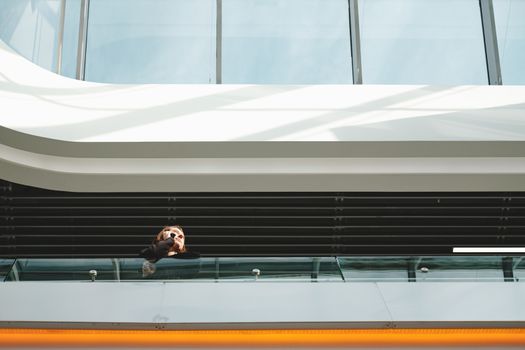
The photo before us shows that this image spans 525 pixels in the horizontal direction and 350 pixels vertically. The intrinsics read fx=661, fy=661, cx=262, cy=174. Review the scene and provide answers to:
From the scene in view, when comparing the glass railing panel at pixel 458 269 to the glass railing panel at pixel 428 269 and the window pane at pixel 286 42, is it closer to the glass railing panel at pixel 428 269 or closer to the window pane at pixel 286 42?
the glass railing panel at pixel 428 269

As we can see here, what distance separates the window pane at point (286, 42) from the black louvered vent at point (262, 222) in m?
1.66

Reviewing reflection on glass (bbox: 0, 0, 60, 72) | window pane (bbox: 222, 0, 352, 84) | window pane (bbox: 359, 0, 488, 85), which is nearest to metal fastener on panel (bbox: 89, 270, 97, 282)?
window pane (bbox: 222, 0, 352, 84)

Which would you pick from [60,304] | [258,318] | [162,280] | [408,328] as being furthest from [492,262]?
[60,304]

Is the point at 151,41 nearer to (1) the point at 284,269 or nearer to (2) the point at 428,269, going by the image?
(1) the point at 284,269

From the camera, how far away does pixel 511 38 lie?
9.39 m

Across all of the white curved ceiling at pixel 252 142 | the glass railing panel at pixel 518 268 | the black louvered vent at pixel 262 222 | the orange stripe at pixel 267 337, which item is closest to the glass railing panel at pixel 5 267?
the orange stripe at pixel 267 337

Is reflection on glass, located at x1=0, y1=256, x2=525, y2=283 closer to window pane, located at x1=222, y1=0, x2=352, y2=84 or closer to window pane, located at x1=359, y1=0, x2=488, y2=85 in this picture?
window pane, located at x1=222, y1=0, x2=352, y2=84

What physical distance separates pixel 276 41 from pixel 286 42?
0.14 m

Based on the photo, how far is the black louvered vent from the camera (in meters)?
8.66

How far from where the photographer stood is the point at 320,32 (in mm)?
9203

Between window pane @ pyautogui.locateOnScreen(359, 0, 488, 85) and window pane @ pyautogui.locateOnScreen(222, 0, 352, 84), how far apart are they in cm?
36

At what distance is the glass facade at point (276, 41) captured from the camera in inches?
352

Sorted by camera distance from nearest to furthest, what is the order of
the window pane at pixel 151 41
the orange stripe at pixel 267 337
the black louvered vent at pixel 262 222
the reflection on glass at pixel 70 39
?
1. the orange stripe at pixel 267 337
2. the black louvered vent at pixel 262 222
3. the window pane at pixel 151 41
4. the reflection on glass at pixel 70 39

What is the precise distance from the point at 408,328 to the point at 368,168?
3.67m
